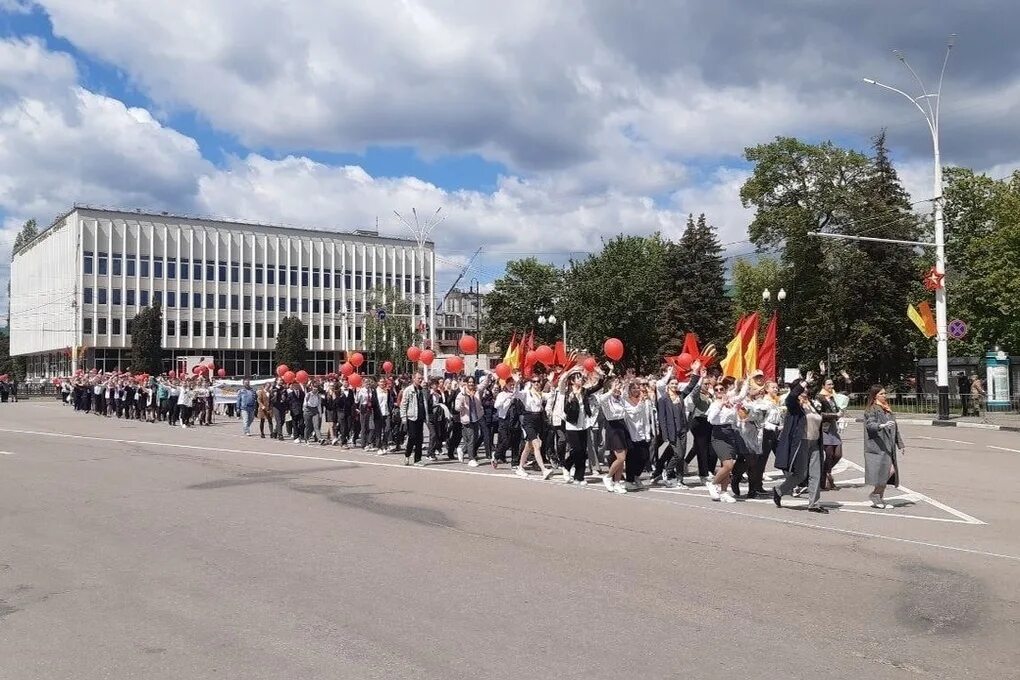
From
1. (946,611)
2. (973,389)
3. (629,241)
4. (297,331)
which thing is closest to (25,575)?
(946,611)

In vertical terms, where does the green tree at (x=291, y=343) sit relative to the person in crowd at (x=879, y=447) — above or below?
above

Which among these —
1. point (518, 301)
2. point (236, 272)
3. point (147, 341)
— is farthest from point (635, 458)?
point (236, 272)

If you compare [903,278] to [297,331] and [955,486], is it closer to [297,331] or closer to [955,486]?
[955,486]

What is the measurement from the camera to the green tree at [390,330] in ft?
226

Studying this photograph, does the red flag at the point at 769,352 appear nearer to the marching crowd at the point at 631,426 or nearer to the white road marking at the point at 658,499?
the marching crowd at the point at 631,426

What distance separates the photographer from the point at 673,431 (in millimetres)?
14594

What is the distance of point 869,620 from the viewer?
6.32 m

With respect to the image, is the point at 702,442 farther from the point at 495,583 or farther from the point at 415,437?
the point at 495,583

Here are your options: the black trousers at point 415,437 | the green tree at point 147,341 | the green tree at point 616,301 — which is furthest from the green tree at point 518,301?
the black trousers at point 415,437

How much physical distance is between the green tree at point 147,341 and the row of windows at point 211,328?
5830mm

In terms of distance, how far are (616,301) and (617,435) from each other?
166 ft

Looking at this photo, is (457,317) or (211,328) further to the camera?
(457,317)

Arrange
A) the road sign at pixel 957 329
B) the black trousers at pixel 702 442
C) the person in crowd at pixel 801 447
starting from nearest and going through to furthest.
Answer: the person in crowd at pixel 801 447 < the black trousers at pixel 702 442 < the road sign at pixel 957 329

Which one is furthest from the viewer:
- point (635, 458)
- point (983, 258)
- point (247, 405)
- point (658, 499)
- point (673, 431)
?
point (983, 258)
